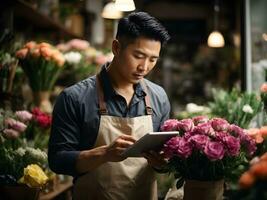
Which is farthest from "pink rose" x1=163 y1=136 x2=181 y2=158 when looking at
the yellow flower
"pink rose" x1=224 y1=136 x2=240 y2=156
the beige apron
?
the yellow flower

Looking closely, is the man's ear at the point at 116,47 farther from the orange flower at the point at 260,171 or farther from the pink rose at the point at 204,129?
the orange flower at the point at 260,171

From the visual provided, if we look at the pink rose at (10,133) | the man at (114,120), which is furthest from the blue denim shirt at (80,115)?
the pink rose at (10,133)

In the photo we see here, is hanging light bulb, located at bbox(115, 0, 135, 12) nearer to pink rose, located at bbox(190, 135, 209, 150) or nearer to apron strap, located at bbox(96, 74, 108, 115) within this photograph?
apron strap, located at bbox(96, 74, 108, 115)

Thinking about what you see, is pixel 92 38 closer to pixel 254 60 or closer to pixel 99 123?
pixel 254 60

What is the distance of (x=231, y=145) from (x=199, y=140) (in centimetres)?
15

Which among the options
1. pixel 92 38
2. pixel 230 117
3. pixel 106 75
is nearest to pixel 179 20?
pixel 92 38

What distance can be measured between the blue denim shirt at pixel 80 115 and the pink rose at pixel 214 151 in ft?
2.02

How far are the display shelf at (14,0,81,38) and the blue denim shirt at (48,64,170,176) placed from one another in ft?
5.81

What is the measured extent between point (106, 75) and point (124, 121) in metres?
0.30

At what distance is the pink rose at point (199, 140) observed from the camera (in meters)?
2.41

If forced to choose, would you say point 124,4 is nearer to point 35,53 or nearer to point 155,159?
point 35,53

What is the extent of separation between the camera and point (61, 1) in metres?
6.82

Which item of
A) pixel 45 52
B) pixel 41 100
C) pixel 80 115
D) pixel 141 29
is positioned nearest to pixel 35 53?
pixel 45 52

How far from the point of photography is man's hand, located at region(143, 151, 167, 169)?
2681 millimetres
